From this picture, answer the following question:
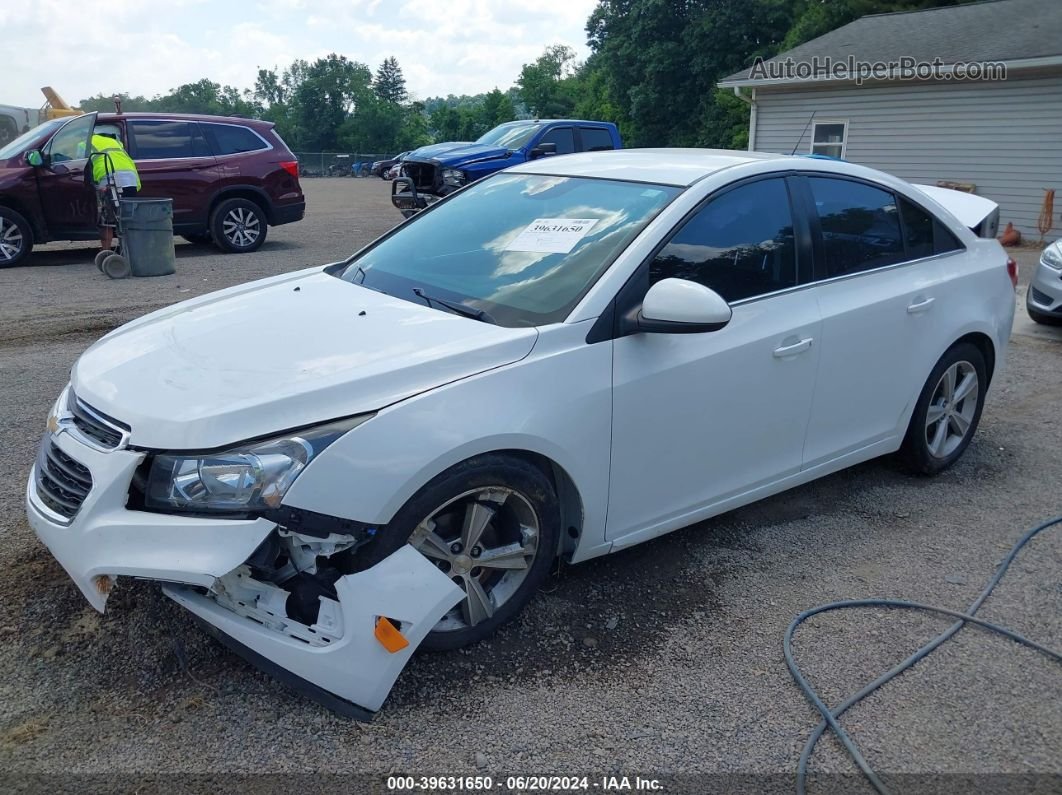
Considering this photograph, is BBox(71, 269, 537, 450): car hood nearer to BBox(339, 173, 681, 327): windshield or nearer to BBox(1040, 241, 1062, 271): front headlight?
BBox(339, 173, 681, 327): windshield

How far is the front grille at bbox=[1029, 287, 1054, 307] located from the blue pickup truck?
7.21 meters

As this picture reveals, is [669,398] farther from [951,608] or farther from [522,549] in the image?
[951,608]

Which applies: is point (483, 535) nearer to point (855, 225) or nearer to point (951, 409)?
point (855, 225)

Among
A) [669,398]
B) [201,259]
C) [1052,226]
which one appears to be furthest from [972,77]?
[669,398]

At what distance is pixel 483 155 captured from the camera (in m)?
14.4

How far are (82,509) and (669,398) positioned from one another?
201 cm

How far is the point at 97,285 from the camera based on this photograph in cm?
1016

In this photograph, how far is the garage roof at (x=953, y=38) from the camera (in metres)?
16.5

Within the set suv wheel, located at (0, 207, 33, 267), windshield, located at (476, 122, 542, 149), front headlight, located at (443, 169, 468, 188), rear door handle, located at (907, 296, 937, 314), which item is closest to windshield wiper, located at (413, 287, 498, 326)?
rear door handle, located at (907, 296, 937, 314)

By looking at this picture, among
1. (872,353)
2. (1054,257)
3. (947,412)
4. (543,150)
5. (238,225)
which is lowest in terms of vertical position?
(238,225)

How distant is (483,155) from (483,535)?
12.1 m

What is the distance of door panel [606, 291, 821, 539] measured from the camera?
3285mm

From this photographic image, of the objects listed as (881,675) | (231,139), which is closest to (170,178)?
(231,139)

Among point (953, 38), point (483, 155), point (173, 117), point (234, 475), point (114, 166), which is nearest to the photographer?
point (234, 475)
